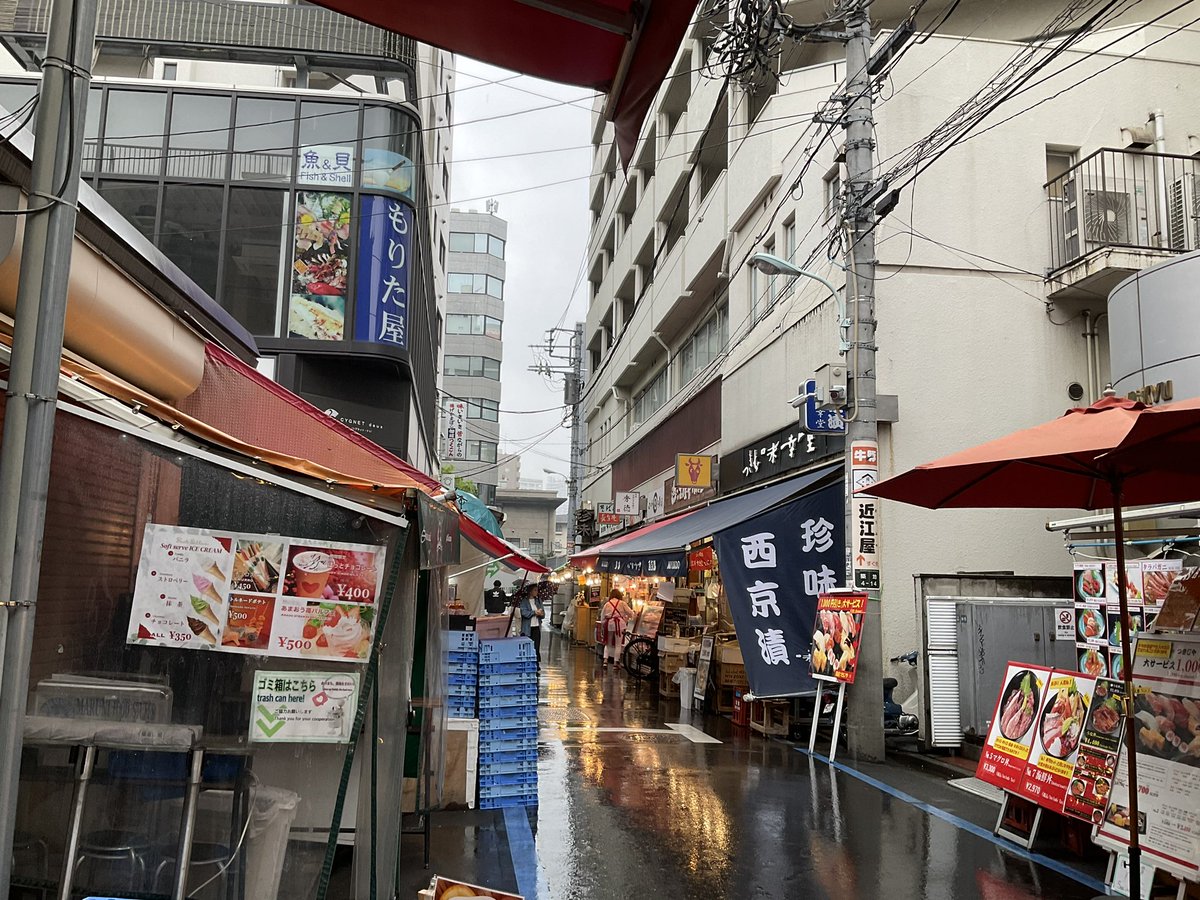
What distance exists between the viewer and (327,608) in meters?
4.51

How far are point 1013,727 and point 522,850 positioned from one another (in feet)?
14.6

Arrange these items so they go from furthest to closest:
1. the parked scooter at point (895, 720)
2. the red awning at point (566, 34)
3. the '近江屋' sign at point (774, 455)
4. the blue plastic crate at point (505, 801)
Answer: the '近江屋' sign at point (774, 455), the parked scooter at point (895, 720), the blue plastic crate at point (505, 801), the red awning at point (566, 34)

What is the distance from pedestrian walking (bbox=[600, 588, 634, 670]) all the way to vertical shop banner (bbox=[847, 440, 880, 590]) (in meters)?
13.8

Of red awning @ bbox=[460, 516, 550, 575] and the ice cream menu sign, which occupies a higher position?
red awning @ bbox=[460, 516, 550, 575]

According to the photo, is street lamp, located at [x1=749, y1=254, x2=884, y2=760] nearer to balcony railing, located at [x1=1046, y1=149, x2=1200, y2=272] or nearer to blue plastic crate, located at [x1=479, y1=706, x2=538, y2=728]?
balcony railing, located at [x1=1046, y1=149, x2=1200, y2=272]

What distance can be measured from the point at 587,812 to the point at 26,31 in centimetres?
1569

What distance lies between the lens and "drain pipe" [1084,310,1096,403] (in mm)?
13773

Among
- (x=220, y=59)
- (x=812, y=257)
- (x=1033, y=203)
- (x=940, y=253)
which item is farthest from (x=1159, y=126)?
(x=220, y=59)

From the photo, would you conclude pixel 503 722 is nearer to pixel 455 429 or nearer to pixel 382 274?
pixel 382 274

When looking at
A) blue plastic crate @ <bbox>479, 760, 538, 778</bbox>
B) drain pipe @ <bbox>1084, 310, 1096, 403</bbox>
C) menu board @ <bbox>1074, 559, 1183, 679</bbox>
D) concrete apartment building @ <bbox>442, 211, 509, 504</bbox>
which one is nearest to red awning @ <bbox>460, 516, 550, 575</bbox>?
blue plastic crate @ <bbox>479, 760, 538, 778</bbox>

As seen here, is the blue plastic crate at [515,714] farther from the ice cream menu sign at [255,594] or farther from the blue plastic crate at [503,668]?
the ice cream menu sign at [255,594]

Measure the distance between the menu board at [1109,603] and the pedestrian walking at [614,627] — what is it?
16.5 metres

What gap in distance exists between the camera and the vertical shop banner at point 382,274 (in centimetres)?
1638

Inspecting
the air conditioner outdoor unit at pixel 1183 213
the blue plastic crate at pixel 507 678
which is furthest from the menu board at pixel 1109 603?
the air conditioner outdoor unit at pixel 1183 213
